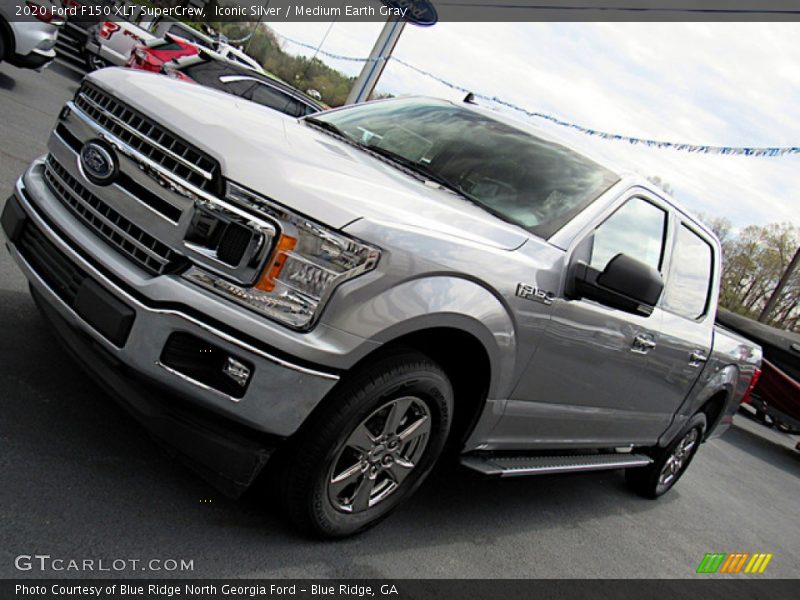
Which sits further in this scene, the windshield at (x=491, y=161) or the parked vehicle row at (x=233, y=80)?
the parked vehicle row at (x=233, y=80)

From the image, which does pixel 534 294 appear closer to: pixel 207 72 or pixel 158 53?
pixel 207 72

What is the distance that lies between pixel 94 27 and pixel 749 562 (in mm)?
14190

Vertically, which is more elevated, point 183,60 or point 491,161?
point 491,161

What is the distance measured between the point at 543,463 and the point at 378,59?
20143 mm

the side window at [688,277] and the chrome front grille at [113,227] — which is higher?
the side window at [688,277]

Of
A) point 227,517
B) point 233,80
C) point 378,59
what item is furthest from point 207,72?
point 378,59

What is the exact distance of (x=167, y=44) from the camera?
1206cm

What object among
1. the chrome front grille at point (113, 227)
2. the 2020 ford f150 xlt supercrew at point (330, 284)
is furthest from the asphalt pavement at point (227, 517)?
the chrome front grille at point (113, 227)

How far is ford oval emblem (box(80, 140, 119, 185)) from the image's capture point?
2.83 metres

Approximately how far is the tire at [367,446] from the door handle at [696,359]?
7.87 ft

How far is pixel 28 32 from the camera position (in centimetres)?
890

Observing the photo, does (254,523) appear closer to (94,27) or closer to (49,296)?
(49,296)

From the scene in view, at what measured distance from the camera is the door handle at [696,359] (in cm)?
485

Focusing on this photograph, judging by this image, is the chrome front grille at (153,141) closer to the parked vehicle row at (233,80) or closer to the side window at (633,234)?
the side window at (633,234)
